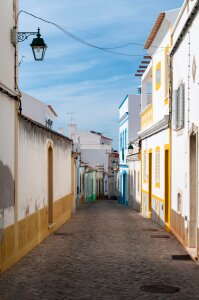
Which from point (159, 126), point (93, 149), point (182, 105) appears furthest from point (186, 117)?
point (93, 149)

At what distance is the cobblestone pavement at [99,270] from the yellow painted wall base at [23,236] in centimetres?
19

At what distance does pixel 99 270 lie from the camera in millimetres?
10586

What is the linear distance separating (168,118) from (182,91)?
3.49 metres

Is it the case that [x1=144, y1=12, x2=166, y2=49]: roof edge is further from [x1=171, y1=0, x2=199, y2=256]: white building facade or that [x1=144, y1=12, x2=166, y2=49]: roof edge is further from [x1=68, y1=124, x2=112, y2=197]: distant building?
[x1=68, y1=124, x2=112, y2=197]: distant building

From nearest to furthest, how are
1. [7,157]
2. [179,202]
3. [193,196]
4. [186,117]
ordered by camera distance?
[7,157] → [193,196] → [186,117] → [179,202]

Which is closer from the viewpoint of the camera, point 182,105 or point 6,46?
point 6,46

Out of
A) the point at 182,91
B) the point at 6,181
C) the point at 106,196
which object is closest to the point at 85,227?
the point at 182,91

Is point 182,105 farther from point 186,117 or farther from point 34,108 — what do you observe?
point 34,108

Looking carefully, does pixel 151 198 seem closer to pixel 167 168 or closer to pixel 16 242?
pixel 167 168

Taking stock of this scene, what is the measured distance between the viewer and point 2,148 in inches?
404

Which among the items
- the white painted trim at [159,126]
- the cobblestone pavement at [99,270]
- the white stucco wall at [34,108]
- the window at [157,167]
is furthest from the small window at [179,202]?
the white stucco wall at [34,108]

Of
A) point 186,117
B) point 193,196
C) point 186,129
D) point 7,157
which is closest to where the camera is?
point 7,157

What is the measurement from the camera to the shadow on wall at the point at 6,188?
10094 mm

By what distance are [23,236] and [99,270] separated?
249cm
